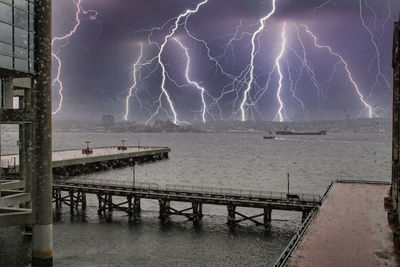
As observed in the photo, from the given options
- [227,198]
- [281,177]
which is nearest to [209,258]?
[227,198]

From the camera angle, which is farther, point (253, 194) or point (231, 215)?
point (253, 194)

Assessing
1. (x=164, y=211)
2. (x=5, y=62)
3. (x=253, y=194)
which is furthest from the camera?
(x=253, y=194)

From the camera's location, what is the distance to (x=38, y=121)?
25.8 metres

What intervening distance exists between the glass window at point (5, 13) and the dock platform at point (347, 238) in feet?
71.0

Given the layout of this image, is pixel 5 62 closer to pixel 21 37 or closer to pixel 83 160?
pixel 21 37

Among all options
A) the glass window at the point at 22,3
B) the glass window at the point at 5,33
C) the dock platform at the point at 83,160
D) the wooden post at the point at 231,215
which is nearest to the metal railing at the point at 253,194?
the wooden post at the point at 231,215

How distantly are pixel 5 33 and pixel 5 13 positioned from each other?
4.23 feet

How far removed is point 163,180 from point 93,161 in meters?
17.9

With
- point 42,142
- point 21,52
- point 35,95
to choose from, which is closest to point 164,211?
point 42,142

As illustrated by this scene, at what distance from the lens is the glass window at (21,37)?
25.5 metres

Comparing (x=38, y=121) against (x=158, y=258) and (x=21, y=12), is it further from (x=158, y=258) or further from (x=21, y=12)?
(x=158, y=258)

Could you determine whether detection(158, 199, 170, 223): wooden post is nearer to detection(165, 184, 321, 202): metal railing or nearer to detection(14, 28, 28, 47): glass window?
detection(165, 184, 321, 202): metal railing

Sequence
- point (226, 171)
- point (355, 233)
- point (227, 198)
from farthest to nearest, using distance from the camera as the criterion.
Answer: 1. point (226, 171)
2. point (227, 198)
3. point (355, 233)

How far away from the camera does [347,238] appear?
21.6m
